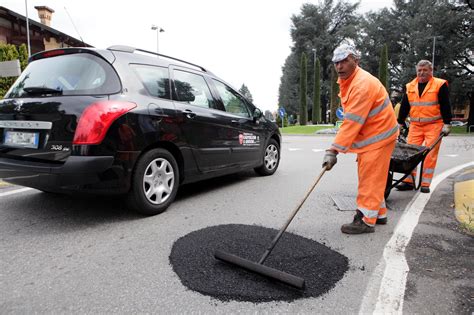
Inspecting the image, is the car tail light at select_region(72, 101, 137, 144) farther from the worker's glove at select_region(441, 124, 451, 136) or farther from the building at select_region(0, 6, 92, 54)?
the building at select_region(0, 6, 92, 54)

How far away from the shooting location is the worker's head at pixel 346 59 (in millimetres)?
2982

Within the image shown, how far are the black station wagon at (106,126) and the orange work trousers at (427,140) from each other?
9.84ft

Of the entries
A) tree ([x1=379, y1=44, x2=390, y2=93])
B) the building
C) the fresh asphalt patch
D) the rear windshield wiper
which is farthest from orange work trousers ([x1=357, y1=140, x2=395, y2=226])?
tree ([x1=379, y1=44, x2=390, y2=93])

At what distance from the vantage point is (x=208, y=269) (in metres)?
2.31

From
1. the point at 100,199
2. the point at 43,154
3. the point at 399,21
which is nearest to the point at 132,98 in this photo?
the point at 43,154

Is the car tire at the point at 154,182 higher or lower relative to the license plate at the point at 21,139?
lower

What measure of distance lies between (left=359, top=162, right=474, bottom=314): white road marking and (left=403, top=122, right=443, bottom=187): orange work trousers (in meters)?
1.41

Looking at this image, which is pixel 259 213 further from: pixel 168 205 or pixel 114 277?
pixel 114 277

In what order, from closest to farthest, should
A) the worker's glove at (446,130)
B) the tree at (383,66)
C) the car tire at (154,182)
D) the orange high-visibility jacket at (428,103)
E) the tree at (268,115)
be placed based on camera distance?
the car tire at (154,182), the worker's glove at (446,130), the orange high-visibility jacket at (428,103), the tree at (268,115), the tree at (383,66)

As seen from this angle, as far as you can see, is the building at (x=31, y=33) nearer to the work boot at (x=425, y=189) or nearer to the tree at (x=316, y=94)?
the work boot at (x=425, y=189)

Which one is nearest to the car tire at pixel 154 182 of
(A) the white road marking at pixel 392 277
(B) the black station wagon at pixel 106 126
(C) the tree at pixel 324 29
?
(B) the black station wagon at pixel 106 126

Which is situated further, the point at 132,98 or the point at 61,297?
the point at 132,98

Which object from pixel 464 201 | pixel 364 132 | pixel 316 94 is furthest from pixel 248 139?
pixel 316 94

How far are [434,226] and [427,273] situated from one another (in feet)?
3.86
